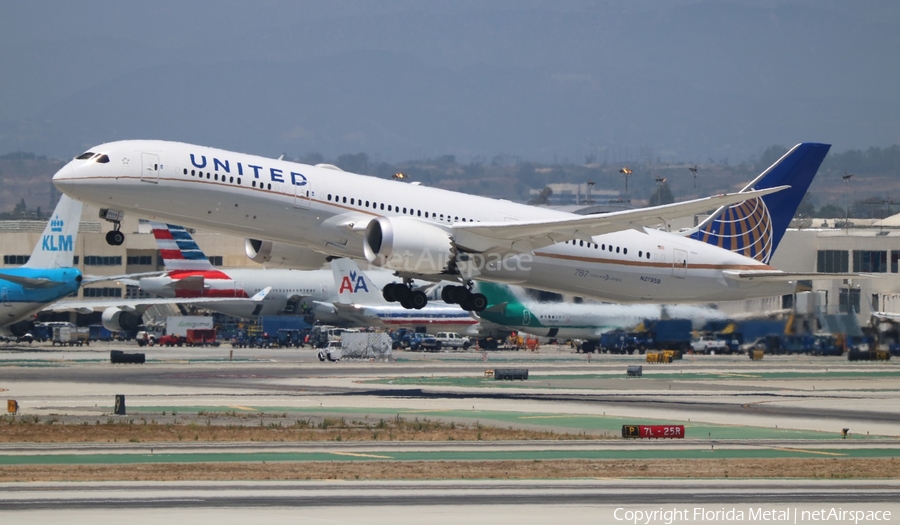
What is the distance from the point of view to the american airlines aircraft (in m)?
43.0

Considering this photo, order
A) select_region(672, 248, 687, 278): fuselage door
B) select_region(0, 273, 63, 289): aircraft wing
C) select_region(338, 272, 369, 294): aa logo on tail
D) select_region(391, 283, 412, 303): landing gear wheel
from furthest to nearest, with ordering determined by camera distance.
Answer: select_region(338, 272, 369, 294): aa logo on tail → select_region(0, 273, 63, 289): aircraft wing → select_region(672, 248, 687, 278): fuselage door → select_region(391, 283, 412, 303): landing gear wheel

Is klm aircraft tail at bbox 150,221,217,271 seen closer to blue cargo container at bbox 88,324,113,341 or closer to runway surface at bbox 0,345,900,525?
blue cargo container at bbox 88,324,113,341

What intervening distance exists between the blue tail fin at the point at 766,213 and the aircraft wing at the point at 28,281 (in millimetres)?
52541

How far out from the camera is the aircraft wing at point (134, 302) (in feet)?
341

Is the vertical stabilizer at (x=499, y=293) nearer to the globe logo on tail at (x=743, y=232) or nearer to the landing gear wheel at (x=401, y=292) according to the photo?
the globe logo on tail at (x=743, y=232)

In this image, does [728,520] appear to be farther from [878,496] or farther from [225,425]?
[225,425]

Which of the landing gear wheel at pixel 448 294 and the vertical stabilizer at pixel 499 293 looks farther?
the vertical stabilizer at pixel 499 293

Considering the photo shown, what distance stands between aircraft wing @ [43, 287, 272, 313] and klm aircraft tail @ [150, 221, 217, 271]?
135 inches

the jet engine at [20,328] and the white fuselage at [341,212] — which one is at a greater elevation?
the white fuselage at [341,212]

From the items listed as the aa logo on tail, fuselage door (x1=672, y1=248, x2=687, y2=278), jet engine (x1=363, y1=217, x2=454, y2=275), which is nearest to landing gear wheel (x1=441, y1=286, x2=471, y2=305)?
jet engine (x1=363, y1=217, x2=454, y2=275)

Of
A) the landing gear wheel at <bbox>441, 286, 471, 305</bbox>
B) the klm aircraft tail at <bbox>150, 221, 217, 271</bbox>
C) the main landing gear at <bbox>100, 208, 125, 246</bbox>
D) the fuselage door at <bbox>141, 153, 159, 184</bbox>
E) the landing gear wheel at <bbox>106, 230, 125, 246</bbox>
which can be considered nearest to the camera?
the fuselage door at <bbox>141, 153, 159, 184</bbox>

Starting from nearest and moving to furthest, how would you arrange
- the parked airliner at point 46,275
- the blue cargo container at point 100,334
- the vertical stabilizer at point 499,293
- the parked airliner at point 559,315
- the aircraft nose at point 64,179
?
the aircraft nose at point 64,179, the parked airliner at point 46,275, the vertical stabilizer at point 499,293, the parked airliner at point 559,315, the blue cargo container at point 100,334

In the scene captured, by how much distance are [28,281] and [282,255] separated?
4247cm

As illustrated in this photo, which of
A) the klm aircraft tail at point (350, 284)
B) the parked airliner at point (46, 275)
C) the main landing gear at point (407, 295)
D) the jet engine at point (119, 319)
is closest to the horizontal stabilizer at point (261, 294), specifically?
the jet engine at point (119, 319)
